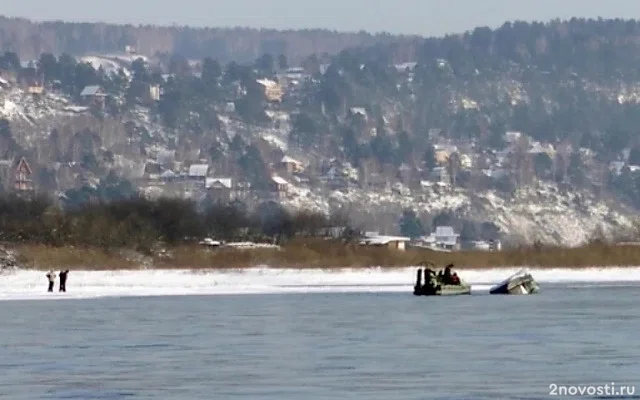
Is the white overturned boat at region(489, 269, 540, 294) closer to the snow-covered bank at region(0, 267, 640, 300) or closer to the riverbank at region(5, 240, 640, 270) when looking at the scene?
the snow-covered bank at region(0, 267, 640, 300)

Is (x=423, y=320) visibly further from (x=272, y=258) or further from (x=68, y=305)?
(x=272, y=258)

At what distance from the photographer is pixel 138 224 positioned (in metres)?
95.9

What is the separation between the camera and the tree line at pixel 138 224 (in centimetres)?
9088

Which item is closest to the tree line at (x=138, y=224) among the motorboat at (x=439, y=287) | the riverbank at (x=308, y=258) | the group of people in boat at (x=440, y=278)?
the riverbank at (x=308, y=258)

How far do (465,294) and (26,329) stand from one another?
20.5 m

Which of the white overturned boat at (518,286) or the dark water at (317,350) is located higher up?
the white overturned boat at (518,286)

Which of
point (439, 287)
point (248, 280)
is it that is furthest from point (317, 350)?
point (248, 280)

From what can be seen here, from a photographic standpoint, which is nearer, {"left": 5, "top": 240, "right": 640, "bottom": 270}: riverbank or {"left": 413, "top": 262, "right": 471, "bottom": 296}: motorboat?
{"left": 413, "top": 262, "right": 471, "bottom": 296}: motorboat

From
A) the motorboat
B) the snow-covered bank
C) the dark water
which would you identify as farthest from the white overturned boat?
the dark water

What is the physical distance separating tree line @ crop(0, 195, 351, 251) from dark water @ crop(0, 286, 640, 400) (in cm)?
3764

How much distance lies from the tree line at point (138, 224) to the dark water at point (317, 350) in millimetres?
37639

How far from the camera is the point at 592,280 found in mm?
74938

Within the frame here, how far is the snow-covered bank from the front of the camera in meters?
64.2

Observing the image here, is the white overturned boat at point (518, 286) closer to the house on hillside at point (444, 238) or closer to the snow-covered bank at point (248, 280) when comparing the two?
the snow-covered bank at point (248, 280)
